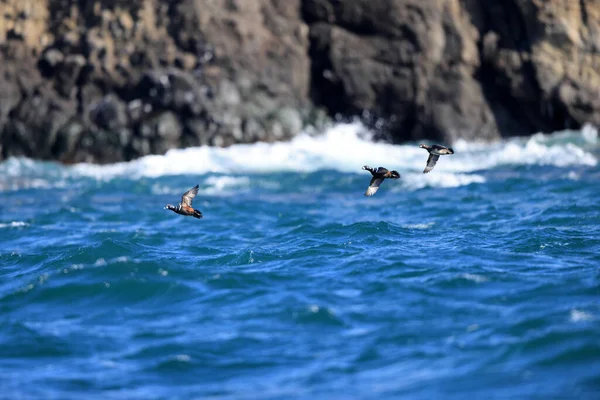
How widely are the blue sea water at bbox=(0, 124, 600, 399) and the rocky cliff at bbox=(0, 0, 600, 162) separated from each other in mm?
3817

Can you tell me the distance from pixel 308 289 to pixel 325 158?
551 inches

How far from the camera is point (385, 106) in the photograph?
101 feet

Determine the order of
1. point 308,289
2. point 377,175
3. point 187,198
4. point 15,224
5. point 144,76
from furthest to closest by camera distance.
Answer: point 144,76 → point 15,224 → point 377,175 → point 187,198 → point 308,289

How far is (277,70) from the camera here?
30328 mm

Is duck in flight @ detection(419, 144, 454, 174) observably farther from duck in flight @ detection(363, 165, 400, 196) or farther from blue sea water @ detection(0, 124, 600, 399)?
blue sea water @ detection(0, 124, 600, 399)

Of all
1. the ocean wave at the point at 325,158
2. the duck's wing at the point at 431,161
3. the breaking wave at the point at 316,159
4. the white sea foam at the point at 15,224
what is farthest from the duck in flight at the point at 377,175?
the ocean wave at the point at 325,158

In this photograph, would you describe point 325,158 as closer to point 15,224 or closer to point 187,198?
point 15,224

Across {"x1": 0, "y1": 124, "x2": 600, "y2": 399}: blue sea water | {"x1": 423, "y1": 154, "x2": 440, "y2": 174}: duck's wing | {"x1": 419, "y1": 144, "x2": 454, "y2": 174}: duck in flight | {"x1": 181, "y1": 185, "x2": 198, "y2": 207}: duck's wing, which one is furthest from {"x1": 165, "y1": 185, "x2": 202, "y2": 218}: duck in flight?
{"x1": 423, "y1": 154, "x2": 440, "y2": 174}: duck's wing

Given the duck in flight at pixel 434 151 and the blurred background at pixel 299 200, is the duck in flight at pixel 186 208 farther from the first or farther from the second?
the duck in flight at pixel 434 151

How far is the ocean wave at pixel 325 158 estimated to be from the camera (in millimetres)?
27172

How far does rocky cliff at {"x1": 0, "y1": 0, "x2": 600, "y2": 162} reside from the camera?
95.2ft

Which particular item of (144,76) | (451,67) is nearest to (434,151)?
(451,67)

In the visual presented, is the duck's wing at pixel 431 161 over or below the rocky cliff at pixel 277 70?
below

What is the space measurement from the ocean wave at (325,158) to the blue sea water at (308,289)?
4.22 ft
